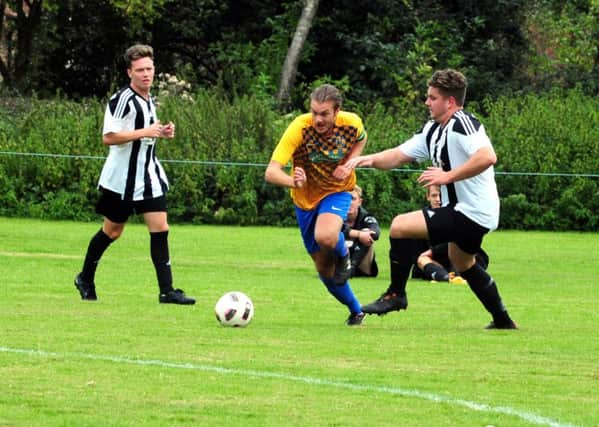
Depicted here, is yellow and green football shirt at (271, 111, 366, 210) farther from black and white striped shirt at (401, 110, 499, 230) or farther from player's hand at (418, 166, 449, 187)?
player's hand at (418, 166, 449, 187)

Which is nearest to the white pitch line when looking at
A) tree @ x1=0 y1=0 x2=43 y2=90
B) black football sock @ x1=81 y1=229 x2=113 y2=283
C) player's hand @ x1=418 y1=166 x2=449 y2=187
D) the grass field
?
the grass field

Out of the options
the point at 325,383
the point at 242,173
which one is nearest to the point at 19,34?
the point at 242,173

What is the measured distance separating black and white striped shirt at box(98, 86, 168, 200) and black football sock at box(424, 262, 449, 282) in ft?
16.5

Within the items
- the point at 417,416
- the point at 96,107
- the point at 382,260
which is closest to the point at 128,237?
the point at 382,260

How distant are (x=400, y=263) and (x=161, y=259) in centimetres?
267

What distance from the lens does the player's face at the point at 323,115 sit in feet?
35.6

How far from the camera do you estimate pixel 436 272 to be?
56.2 feet

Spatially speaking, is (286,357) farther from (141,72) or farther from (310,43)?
(310,43)

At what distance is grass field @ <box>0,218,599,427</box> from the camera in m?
7.14

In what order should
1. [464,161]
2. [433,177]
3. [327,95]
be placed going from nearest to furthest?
[433,177] < [464,161] < [327,95]

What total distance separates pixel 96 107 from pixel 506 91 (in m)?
13.2

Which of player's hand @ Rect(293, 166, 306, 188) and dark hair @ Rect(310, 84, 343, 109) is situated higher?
dark hair @ Rect(310, 84, 343, 109)

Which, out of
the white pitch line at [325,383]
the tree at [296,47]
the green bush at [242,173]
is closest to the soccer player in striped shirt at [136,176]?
the white pitch line at [325,383]

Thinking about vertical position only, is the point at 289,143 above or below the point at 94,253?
above
